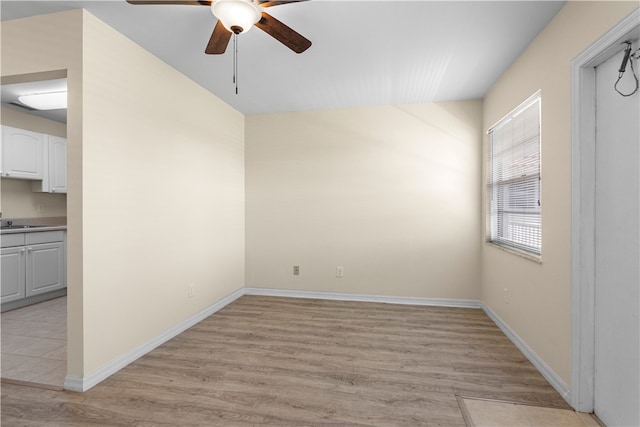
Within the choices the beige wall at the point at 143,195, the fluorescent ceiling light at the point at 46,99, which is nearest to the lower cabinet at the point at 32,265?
the fluorescent ceiling light at the point at 46,99

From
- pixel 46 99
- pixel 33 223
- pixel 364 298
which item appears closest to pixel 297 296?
pixel 364 298

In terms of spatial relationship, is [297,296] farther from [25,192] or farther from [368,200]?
[25,192]

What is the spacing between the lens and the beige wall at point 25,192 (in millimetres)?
3881

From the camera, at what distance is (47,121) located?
13.9 ft

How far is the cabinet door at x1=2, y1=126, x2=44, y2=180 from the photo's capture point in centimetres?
366

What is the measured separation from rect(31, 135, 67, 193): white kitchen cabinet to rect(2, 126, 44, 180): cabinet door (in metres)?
0.08

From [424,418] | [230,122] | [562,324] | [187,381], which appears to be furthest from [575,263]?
[230,122]

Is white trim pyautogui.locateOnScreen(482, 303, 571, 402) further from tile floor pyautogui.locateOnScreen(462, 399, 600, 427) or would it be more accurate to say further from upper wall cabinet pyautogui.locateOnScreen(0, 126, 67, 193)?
upper wall cabinet pyautogui.locateOnScreen(0, 126, 67, 193)

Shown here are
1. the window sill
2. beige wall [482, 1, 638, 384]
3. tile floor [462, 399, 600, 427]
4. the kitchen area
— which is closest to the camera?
tile floor [462, 399, 600, 427]

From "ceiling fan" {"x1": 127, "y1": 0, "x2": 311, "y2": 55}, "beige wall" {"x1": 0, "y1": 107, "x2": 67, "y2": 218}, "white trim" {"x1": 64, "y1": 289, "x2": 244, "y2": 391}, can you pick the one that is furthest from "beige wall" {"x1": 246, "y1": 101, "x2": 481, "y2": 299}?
"beige wall" {"x1": 0, "y1": 107, "x2": 67, "y2": 218}

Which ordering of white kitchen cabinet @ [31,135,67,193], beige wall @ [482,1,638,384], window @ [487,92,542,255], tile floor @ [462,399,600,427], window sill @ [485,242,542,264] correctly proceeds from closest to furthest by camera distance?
tile floor @ [462,399,600,427]
beige wall @ [482,1,638,384]
window sill @ [485,242,542,264]
window @ [487,92,542,255]
white kitchen cabinet @ [31,135,67,193]

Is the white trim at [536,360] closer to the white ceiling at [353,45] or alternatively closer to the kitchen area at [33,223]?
the white ceiling at [353,45]

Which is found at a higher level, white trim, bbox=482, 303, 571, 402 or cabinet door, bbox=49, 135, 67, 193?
cabinet door, bbox=49, 135, 67, 193

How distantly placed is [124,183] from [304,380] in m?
2.02
